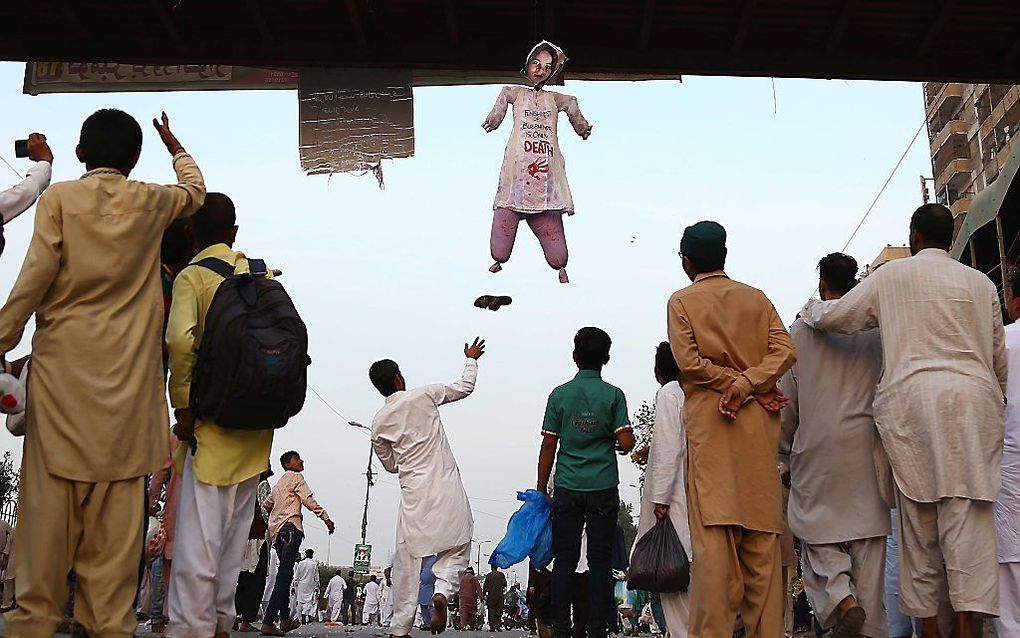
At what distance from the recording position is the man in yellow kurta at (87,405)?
4.26 meters

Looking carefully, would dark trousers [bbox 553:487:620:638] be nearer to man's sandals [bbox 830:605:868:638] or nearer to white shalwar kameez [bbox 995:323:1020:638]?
man's sandals [bbox 830:605:868:638]

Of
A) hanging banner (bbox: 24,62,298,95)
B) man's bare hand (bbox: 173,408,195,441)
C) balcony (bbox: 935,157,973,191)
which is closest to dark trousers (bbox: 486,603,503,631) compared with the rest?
hanging banner (bbox: 24,62,298,95)

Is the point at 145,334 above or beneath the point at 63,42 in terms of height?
beneath

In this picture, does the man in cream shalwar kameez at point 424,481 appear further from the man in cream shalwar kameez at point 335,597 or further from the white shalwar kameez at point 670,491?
the man in cream shalwar kameez at point 335,597

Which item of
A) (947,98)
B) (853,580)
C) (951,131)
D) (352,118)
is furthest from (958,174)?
(853,580)

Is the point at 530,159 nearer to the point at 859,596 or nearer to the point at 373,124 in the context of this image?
the point at 373,124

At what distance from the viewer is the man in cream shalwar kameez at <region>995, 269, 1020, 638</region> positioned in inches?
222

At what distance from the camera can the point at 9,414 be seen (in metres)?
4.41

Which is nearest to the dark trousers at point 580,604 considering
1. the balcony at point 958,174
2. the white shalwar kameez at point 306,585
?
the white shalwar kameez at point 306,585

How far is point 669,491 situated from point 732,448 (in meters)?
1.10

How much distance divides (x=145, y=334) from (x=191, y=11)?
142 inches

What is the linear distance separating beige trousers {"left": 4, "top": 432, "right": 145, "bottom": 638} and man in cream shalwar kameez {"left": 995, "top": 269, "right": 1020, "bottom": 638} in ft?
14.4

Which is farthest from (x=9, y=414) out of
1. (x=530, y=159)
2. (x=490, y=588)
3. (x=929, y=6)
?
(x=490, y=588)

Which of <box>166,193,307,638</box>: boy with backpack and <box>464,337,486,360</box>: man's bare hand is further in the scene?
<box>464,337,486,360</box>: man's bare hand
